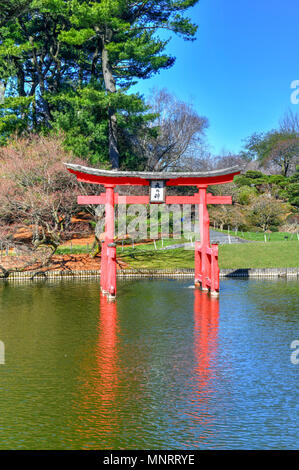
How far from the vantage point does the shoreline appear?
26.7 m

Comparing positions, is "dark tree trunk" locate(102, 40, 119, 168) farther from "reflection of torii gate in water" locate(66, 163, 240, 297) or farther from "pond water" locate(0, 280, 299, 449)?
"pond water" locate(0, 280, 299, 449)

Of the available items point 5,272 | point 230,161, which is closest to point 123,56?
point 5,272

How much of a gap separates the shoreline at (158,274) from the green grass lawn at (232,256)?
4.25 ft

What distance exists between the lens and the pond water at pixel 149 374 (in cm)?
770

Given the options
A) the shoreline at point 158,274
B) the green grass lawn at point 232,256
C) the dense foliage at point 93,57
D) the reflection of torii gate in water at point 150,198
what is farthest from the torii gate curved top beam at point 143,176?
the dense foliage at point 93,57

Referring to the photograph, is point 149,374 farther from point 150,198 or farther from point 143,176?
point 143,176

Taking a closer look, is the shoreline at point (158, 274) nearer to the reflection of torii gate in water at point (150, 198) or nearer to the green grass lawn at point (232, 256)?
the green grass lawn at point (232, 256)

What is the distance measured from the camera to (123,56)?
32.7 m

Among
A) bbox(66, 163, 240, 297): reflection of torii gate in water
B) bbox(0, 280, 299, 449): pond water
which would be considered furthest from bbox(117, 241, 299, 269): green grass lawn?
bbox(0, 280, 299, 449): pond water

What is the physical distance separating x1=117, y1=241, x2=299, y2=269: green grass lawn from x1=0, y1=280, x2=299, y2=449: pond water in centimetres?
922

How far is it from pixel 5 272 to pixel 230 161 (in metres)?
63.0

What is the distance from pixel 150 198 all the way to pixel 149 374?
1059 cm

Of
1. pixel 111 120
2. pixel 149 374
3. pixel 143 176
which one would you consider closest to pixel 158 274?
pixel 143 176
